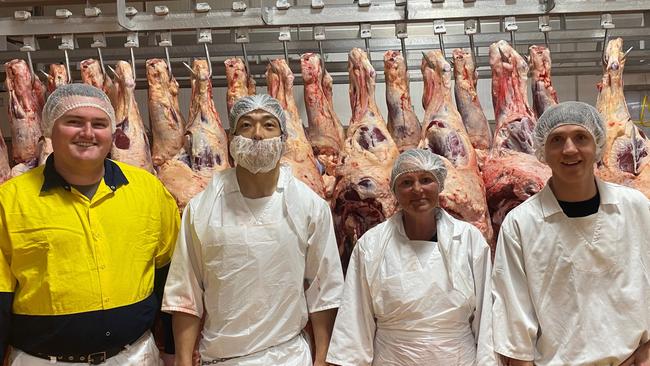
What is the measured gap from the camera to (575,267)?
8.05 feet

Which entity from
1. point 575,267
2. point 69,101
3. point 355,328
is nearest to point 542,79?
point 575,267

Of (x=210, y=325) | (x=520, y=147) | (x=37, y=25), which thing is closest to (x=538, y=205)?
(x=520, y=147)

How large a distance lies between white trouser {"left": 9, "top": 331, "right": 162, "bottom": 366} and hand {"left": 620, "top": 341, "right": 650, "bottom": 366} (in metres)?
1.86

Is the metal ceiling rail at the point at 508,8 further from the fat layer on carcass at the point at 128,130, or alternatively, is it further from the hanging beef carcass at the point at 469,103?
the fat layer on carcass at the point at 128,130

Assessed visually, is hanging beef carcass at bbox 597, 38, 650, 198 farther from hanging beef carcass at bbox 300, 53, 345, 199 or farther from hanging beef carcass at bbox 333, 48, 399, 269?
hanging beef carcass at bbox 300, 53, 345, 199

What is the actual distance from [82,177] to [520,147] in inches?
84.0

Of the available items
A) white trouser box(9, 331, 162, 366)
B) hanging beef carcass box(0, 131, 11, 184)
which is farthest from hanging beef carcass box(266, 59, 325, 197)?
hanging beef carcass box(0, 131, 11, 184)

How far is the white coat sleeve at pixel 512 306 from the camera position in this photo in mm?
2473

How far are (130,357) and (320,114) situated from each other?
1.72 meters

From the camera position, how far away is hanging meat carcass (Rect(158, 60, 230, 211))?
326 cm

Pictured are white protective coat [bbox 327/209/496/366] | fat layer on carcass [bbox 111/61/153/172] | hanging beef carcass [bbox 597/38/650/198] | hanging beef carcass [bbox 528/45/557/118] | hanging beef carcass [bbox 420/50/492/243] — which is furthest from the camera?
hanging beef carcass [bbox 528/45/557/118]

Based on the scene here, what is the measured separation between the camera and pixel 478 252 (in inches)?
108

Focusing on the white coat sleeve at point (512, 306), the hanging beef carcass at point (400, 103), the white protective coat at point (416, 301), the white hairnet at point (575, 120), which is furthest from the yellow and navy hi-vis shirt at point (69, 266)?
the white hairnet at point (575, 120)

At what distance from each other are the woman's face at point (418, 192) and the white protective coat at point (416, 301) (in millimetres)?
139
